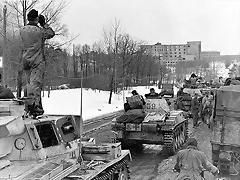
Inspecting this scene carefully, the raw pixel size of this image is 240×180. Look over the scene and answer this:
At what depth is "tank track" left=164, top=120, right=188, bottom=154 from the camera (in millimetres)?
11391

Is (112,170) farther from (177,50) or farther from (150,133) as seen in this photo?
(177,50)

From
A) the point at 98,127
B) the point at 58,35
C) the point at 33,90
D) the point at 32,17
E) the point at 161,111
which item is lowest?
the point at 98,127

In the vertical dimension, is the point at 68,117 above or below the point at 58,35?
below

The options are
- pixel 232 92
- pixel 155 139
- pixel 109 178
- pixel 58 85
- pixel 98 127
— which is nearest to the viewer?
pixel 109 178

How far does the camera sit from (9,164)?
17.6 ft

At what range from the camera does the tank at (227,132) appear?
9.32 metres

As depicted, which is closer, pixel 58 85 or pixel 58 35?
pixel 58 35

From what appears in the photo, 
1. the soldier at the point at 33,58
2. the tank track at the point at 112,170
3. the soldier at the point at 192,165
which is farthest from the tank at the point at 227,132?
the soldier at the point at 33,58

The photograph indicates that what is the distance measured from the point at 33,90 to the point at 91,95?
28488 mm

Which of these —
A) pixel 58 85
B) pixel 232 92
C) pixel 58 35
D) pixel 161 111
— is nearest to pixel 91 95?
pixel 58 85

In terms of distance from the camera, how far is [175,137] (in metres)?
12.3

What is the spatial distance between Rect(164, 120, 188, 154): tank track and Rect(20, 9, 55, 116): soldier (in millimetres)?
5676

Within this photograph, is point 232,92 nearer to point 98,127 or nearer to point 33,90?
point 33,90

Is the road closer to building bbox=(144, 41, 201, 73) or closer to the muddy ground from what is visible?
the muddy ground
